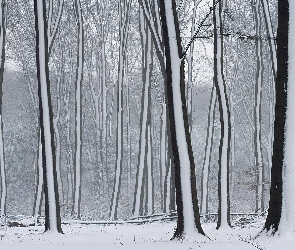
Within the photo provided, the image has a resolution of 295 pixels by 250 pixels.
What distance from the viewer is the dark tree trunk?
819 centimetres

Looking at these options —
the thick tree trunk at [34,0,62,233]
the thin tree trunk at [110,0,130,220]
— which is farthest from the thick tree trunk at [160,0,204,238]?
the thin tree trunk at [110,0,130,220]

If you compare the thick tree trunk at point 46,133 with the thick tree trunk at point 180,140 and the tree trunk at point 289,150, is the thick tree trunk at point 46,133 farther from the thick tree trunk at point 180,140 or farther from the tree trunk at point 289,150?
the tree trunk at point 289,150

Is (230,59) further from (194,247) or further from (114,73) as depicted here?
(194,247)

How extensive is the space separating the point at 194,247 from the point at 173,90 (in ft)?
10.2

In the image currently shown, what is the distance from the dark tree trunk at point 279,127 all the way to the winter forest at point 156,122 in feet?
0.06

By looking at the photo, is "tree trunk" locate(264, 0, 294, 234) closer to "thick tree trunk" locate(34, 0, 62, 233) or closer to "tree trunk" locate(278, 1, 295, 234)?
"tree trunk" locate(278, 1, 295, 234)

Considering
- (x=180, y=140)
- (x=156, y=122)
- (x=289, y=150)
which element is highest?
(x=156, y=122)

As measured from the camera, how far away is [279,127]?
8.36m

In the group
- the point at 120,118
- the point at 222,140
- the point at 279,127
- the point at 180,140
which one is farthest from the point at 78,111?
the point at 279,127

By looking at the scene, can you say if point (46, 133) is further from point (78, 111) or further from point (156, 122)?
point (156, 122)

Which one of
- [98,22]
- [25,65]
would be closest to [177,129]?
[25,65]

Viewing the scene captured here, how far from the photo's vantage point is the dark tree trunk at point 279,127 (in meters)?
8.19

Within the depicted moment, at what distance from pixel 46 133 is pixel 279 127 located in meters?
7.19

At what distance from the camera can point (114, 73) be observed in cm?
3603
